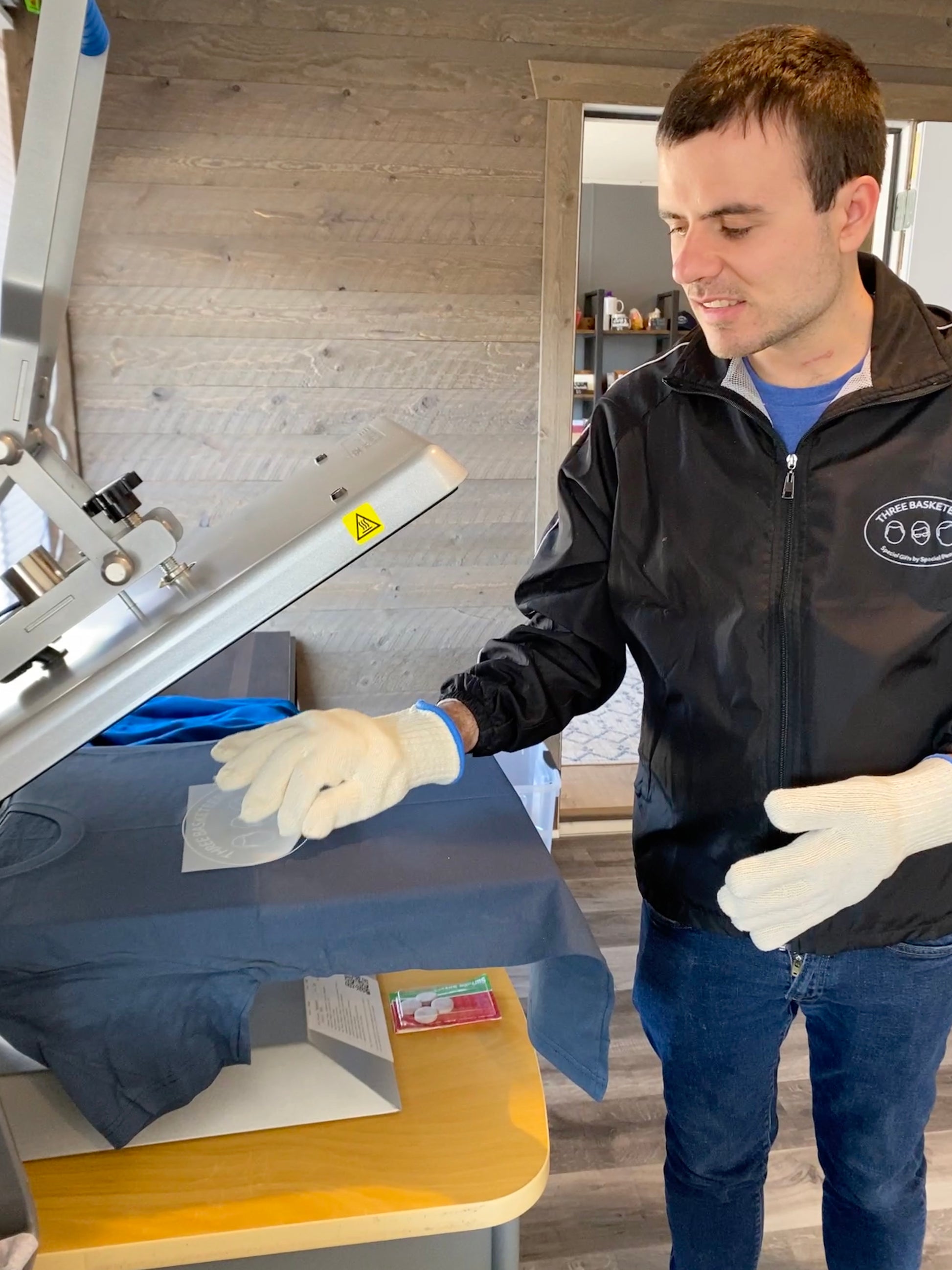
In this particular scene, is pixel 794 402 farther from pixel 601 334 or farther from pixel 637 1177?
pixel 601 334

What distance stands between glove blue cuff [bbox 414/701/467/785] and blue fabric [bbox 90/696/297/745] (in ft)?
1.29

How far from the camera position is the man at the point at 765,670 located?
36.2 inches

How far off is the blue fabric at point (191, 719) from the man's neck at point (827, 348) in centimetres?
79

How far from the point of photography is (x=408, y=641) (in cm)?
271

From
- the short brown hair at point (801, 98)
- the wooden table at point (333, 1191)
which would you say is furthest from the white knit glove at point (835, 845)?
the short brown hair at point (801, 98)

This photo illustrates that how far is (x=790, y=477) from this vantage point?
39.5 inches

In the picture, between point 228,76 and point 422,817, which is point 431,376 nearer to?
point 228,76

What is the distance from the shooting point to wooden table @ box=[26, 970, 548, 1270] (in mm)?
797

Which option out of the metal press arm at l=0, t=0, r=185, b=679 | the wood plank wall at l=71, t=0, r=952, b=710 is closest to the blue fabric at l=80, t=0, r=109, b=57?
the metal press arm at l=0, t=0, r=185, b=679

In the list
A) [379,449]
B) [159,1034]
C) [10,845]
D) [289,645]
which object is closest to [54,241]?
[379,449]

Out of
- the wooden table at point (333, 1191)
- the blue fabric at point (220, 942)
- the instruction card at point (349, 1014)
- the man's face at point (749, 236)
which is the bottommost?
the wooden table at point (333, 1191)

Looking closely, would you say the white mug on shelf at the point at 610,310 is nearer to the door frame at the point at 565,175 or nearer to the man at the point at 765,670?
the door frame at the point at 565,175

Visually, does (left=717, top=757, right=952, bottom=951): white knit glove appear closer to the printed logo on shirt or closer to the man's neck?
the printed logo on shirt

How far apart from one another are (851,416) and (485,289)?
5.55 ft
